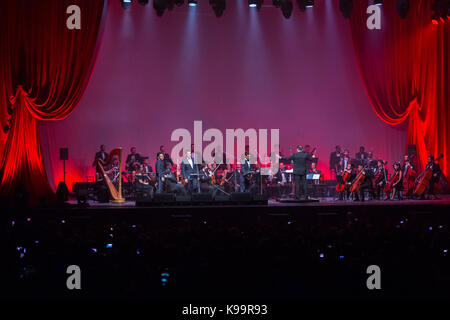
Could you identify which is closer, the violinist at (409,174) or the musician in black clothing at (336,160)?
the violinist at (409,174)

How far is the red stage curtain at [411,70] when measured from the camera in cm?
1399

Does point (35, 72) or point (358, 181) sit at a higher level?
point (35, 72)

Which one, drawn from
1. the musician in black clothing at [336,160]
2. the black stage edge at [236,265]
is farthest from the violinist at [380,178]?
the black stage edge at [236,265]

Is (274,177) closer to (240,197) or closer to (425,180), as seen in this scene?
(240,197)

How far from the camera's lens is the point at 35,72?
480 inches

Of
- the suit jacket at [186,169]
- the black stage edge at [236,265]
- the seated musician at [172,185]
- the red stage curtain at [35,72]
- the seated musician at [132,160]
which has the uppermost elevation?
the red stage curtain at [35,72]

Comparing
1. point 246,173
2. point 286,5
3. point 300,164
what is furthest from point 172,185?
point 286,5

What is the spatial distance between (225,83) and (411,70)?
561 cm

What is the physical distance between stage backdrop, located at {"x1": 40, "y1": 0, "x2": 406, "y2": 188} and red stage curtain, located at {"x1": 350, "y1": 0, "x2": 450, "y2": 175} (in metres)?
1.06

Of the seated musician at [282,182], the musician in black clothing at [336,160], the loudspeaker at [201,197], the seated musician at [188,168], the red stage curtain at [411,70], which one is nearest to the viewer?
the loudspeaker at [201,197]

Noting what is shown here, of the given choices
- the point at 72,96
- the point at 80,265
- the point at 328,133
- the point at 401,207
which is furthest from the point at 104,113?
the point at 80,265

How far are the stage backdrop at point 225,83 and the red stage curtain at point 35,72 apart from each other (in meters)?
1.90

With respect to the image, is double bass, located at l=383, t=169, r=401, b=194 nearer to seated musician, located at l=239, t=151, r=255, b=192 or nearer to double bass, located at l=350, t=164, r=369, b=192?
double bass, located at l=350, t=164, r=369, b=192

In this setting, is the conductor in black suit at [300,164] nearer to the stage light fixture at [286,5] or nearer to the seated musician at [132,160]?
the stage light fixture at [286,5]
